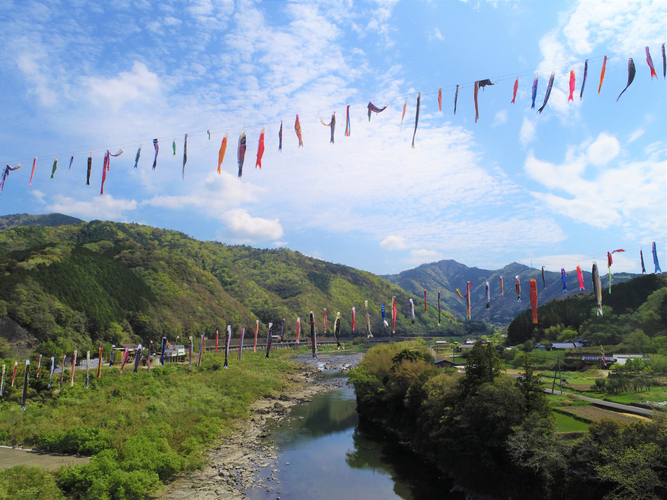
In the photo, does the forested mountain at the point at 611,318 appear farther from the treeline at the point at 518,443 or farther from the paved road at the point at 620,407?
the treeline at the point at 518,443

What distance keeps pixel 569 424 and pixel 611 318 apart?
163 ft

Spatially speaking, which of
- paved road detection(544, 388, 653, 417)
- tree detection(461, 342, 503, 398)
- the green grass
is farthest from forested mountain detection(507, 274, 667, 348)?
tree detection(461, 342, 503, 398)

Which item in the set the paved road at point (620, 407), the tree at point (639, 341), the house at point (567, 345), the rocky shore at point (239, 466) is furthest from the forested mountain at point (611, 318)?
the rocky shore at point (239, 466)

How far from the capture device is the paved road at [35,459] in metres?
21.2

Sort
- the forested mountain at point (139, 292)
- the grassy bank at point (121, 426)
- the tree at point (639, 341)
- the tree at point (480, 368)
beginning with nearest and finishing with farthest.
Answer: the grassy bank at point (121, 426)
the tree at point (480, 368)
the tree at point (639, 341)
the forested mountain at point (139, 292)

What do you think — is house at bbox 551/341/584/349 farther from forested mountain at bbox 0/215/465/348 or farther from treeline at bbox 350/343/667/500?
forested mountain at bbox 0/215/465/348

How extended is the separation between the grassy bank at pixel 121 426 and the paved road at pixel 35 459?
73 centimetres

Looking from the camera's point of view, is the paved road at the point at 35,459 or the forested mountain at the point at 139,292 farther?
the forested mountain at the point at 139,292

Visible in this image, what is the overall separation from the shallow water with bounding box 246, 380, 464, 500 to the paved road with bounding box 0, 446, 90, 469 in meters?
10.1

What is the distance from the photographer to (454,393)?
26047mm

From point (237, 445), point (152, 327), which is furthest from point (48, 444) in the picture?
point (152, 327)

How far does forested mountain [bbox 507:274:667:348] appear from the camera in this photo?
5384 centimetres

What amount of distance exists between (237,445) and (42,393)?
17.1m

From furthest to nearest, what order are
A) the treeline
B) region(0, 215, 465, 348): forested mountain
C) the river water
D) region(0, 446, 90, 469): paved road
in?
region(0, 215, 465, 348): forested mountain
the river water
region(0, 446, 90, 469): paved road
the treeline
